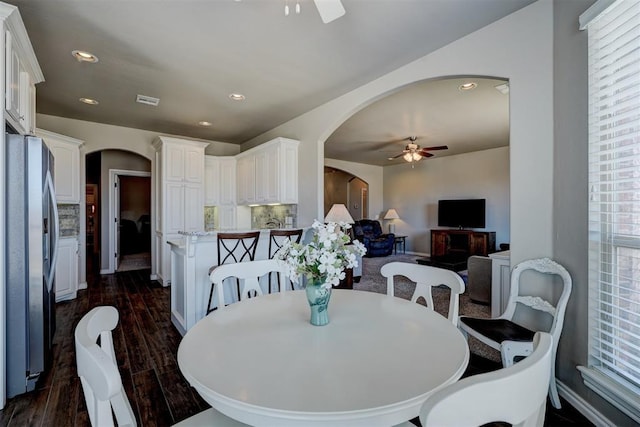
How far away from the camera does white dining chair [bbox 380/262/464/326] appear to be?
1.73 meters

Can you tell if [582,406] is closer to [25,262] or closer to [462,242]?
[25,262]

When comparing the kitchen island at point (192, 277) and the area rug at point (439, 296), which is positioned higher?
the kitchen island at point (192, 277)

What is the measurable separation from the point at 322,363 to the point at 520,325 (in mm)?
1939

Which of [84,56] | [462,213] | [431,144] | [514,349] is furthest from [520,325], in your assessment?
[462,213]

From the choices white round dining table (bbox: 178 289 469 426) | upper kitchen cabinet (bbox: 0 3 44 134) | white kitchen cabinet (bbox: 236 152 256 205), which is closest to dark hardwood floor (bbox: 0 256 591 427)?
white round dining table (bbox: 178 289 469 426)

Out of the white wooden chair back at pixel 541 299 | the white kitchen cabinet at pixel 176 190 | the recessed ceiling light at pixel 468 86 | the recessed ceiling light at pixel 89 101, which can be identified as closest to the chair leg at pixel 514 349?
the white wooden chair back at pixel 541 299

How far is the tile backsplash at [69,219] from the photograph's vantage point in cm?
436

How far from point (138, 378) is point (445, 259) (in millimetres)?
4647

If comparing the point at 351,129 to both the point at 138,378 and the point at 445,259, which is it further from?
the point at 138,378

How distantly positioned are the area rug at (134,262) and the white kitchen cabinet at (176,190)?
1734 millimetres

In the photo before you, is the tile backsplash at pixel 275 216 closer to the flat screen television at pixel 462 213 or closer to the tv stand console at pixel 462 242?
the tv stand console at pixel 462 242

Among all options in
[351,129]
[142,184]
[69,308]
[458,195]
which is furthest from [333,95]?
[142,184]

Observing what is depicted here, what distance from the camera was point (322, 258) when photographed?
1303 millimetres

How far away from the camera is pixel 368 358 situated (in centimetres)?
104
